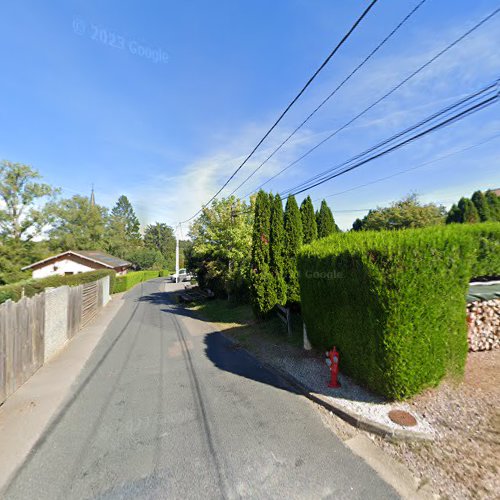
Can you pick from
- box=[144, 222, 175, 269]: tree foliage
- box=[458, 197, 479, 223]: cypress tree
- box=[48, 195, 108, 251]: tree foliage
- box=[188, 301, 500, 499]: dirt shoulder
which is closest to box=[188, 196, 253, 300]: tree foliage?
box=[188, 301, 500, 499]: dirt shoulder

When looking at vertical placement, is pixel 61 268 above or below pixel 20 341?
above

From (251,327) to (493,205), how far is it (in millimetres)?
33721

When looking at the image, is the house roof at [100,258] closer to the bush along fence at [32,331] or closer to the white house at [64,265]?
the white house at [64,265]

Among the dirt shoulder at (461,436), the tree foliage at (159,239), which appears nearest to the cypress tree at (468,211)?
the dirt shoulder at (461,436)

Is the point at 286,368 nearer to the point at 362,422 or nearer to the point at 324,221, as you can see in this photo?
the point at 362,422

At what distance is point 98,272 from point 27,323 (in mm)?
19240

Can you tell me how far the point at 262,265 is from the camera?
1019 cm

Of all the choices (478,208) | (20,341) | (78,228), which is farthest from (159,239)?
(20,341)

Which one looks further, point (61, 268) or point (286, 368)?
point (61, 268)

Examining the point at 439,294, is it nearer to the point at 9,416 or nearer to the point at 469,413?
the point at 469,413

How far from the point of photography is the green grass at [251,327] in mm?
8359

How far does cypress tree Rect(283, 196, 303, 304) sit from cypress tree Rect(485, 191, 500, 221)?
30.1 m

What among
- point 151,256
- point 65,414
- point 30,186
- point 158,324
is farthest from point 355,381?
point 151,256

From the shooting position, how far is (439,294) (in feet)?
14.0
